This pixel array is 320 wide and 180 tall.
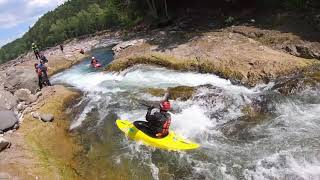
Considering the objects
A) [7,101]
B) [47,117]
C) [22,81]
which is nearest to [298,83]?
[47,117]

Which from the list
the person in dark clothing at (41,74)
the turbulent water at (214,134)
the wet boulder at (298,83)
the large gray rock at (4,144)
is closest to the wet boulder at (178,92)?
the turbulent water at (214,134)

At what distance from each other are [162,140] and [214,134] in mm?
1928

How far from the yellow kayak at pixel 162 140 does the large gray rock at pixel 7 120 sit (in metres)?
4.95

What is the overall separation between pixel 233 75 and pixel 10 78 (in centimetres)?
1366

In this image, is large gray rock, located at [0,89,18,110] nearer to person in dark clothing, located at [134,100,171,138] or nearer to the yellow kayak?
the yellow kayak

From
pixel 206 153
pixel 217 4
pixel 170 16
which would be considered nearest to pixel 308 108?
pixel 206 153

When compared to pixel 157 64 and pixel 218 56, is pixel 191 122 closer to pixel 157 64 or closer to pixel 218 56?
pixel 218 56

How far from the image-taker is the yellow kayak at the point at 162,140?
12766mm

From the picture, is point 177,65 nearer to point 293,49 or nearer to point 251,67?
point 251,67

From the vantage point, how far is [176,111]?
16.0 meters

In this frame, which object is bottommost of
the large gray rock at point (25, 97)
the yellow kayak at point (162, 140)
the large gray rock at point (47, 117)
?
the yellow kayak at point (162, 140)

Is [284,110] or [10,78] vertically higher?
[10,78]

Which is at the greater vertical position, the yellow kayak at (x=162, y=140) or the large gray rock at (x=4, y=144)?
the large gray rock at (x=4, y=144)

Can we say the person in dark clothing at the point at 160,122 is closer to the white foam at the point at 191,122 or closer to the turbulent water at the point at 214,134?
the turbulent water at the point at 214,134
